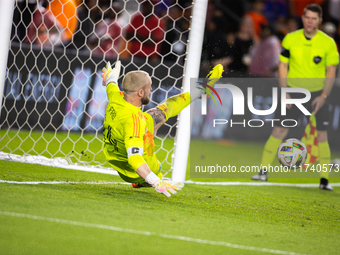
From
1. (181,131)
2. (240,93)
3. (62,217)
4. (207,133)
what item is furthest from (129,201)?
(207,133)

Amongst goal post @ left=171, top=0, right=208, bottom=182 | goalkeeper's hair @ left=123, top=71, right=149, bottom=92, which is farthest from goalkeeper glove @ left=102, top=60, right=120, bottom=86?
goal post @ left=171, top=0, right=208, bottom=182

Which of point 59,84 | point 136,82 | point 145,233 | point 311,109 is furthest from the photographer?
point 59,84

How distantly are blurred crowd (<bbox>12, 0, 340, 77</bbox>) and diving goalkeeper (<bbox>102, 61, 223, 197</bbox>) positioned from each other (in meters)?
2.72

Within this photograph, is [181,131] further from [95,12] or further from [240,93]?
[95,12]

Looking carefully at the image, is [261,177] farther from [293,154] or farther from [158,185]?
[158,185]

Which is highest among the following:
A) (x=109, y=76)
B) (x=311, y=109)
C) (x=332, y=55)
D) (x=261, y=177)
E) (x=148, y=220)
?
(x=332, y=55)

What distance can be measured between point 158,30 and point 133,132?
15.6 feet

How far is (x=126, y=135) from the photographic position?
3.03m

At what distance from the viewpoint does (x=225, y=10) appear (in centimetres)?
1023

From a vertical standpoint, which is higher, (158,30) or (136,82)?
→ (158,30)

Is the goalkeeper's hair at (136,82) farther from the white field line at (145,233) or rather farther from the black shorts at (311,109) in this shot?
the black shorts at (311,109)

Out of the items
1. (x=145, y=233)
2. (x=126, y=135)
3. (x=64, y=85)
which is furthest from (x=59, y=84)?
(x=145, y=233)

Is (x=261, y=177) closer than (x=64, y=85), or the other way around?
(x=261, y=177)

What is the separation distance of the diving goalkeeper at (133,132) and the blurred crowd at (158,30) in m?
Answer: 2.72
